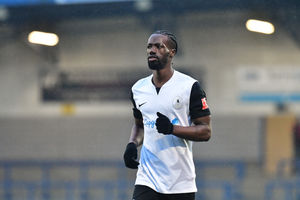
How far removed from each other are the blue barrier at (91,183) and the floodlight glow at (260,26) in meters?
2.34

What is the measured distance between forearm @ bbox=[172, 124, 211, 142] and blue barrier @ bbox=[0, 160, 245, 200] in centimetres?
688

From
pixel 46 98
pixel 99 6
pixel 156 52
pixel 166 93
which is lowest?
pixel 166 93

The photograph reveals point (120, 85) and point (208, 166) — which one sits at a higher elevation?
point (120, 85)

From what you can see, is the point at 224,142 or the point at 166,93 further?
the point at 224,142

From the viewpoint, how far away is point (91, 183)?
11352 mm

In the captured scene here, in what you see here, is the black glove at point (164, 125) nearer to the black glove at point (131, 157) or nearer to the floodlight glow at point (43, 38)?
the black glove at point (131, 157)

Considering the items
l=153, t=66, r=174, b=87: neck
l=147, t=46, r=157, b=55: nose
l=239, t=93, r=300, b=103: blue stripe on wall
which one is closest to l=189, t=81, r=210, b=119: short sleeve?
l=153, t=66, r=174, b=87: neck

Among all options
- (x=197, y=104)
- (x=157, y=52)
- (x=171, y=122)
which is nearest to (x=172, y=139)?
(x=171, y=122)

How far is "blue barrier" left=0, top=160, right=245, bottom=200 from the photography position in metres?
11.0

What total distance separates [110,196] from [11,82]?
329 centimetres

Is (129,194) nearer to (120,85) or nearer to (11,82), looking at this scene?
(120,85)

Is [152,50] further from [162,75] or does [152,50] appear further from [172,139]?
[172,139]

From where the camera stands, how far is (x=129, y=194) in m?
11.0

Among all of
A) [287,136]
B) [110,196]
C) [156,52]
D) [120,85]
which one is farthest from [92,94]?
[156,52]
